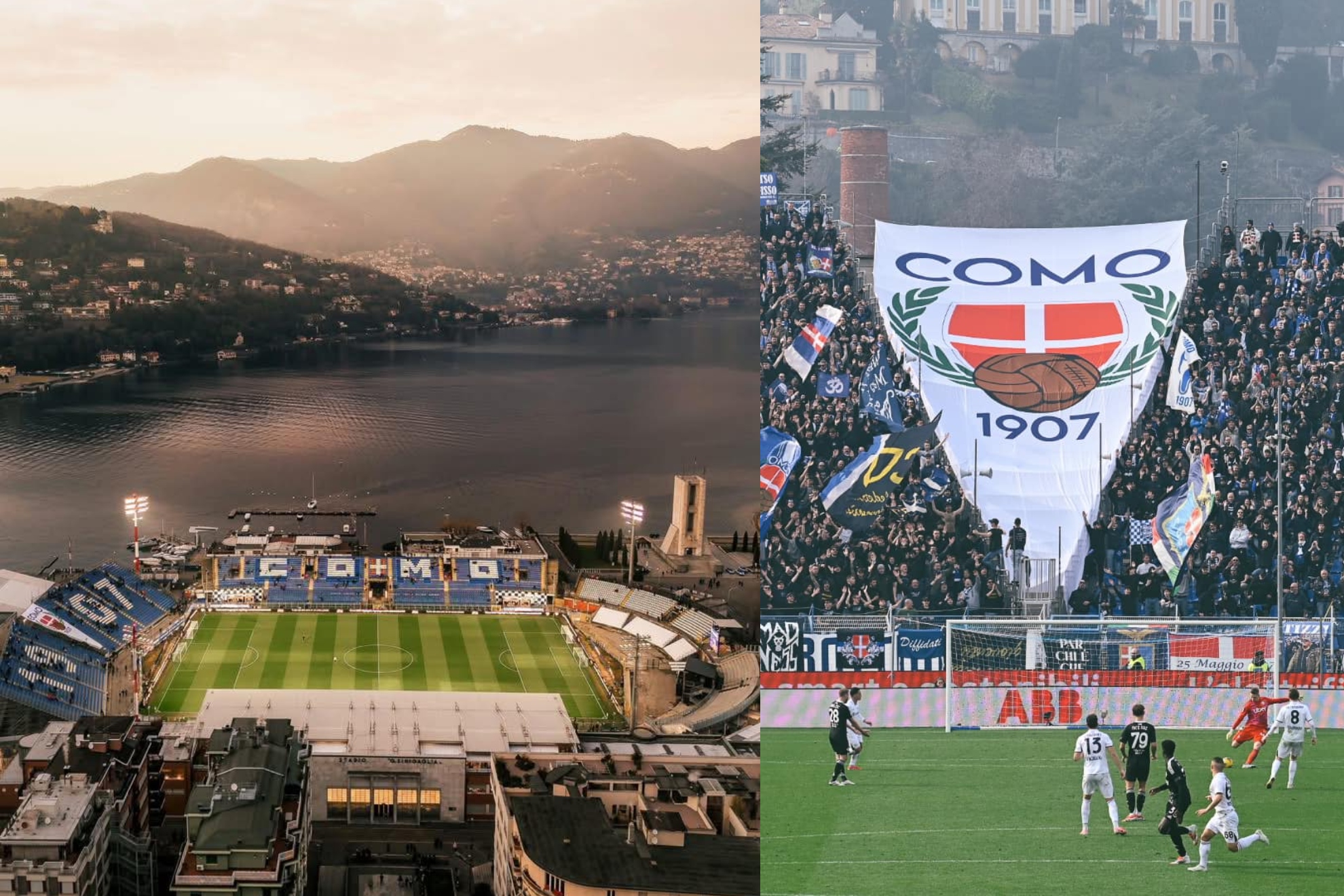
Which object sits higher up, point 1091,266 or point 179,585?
point 1091,266

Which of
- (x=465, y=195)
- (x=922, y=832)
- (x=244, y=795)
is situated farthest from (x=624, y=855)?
(x=465, y=195)

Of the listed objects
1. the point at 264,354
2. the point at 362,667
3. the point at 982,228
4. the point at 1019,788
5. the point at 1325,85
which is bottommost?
the point at 362,667

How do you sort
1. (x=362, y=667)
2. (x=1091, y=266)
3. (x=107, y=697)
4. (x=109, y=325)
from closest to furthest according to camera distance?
(x=1091, y=266) → (x=107, y=697) → (x=362, y=667) → (x=109, y=325)

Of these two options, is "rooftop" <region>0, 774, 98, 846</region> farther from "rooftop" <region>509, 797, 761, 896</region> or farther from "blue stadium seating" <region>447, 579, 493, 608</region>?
"blue stadium seating" <region>447, 579, 493, 608</region>

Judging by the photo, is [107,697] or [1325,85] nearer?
[1325,85]

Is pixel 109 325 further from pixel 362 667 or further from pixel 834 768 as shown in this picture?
pixel 834 768

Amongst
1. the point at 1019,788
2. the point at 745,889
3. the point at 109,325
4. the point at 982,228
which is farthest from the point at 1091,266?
the point at 109,325

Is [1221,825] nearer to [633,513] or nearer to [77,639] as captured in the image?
[77,639]

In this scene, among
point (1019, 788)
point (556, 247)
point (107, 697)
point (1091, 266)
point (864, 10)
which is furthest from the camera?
point (556, 247)
